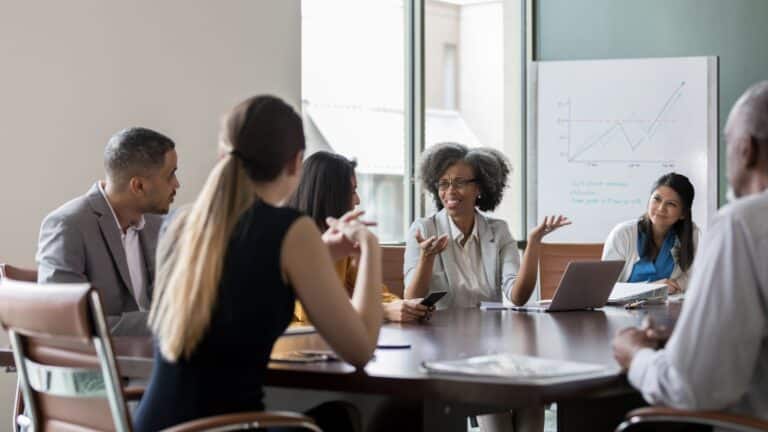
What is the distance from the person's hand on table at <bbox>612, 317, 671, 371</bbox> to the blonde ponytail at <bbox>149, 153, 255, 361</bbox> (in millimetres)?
821

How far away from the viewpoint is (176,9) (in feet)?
17.6

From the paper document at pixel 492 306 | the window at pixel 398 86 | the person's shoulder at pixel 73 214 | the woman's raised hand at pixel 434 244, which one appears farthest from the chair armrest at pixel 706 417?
the window at pixel 398 86

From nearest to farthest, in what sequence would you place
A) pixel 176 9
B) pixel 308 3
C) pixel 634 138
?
pixel 176 9 < pixel 308 3 < pixel 634 138

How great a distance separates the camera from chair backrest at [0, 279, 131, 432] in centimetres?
216

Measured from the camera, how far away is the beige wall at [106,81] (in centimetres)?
456

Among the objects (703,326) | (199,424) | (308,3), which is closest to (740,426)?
(703,326)

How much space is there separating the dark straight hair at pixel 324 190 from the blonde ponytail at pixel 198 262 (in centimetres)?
127

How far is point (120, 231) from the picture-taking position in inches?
135

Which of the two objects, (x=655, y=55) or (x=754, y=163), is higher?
(x=655, y=55)

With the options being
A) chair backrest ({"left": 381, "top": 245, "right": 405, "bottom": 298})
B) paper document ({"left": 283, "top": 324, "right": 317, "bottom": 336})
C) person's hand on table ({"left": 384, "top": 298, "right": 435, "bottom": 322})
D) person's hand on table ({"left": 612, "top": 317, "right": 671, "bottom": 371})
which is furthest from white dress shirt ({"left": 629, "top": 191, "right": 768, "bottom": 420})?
→ chair backrest ({"left": 381, "top": 245, "right": 405, "bottom": 298})

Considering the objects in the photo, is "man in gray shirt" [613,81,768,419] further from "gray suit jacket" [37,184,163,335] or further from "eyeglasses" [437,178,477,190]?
"eyeglasses" [437,178,477,190]

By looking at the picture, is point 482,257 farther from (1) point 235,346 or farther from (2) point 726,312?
(2) point 726,312

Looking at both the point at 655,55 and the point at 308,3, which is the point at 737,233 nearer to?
the point at 308,3

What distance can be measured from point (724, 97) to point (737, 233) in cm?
570
